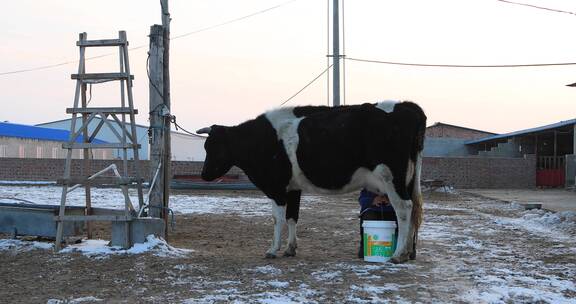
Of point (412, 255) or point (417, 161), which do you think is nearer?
point (412, 255)

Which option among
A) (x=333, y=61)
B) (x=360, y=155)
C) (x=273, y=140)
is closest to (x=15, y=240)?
(x=273, y=140)

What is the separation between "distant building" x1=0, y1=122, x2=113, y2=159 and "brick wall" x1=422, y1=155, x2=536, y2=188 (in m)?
25.2

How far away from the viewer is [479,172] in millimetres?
30078

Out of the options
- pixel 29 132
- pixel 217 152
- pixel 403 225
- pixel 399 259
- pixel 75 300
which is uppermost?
pixel 29 132

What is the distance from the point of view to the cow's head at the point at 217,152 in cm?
894

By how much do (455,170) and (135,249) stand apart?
80.5ft

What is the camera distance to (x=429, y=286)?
607 cm

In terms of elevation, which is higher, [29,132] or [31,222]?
[29,132]

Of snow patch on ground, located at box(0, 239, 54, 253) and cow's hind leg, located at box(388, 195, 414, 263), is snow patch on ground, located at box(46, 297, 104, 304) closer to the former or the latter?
snow patch on ground, located at box(0, 239, 54, 253)

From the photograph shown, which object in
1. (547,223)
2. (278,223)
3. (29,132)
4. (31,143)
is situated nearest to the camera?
(278,223)

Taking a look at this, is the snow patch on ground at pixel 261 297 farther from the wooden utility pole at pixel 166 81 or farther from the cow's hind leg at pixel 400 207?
the wooden utility pole at pixel 166 81

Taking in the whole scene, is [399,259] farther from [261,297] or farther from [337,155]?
[261,297]

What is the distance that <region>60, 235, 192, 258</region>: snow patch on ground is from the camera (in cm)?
786

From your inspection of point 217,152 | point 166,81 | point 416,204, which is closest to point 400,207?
point 416,204
